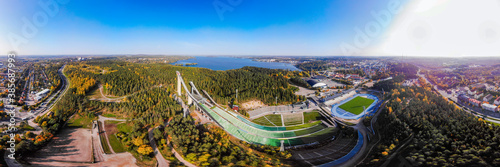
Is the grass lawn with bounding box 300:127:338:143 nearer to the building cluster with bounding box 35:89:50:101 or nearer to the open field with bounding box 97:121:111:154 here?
the open field with bounding box 97:121:111:154

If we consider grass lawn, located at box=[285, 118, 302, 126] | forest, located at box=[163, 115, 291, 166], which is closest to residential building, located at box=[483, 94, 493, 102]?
grass lawn, located at box=[285, 118, 302, 126]

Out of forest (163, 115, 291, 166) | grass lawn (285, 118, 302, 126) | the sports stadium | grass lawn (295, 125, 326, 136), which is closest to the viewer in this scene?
forest (163, 115, 291, 166)

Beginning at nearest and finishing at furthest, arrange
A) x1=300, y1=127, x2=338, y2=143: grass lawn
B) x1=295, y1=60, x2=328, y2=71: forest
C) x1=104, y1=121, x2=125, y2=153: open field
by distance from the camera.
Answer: x1=104, y1=121, x2=125, y2=153: open field
x1=300, y1=127, x2=338, y2=143: grass lawn
x1=295, y1=60, x2=328, y2=71: forest

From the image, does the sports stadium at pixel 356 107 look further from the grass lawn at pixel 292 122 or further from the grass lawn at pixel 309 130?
the grass lawn at pixel 292 122

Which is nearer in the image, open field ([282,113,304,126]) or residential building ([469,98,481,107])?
residential building ([469,98,481,107])

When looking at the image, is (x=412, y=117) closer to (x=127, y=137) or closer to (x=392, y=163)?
(x=392, y=163)

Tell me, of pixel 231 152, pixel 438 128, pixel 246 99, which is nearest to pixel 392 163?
pixel 438 128

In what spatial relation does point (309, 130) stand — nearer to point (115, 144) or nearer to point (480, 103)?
point (115, 144)

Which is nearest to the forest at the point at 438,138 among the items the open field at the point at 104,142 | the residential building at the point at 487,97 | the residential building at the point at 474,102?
the residential building at the point at 474,102
